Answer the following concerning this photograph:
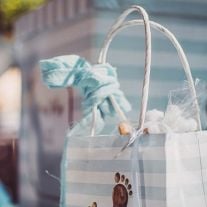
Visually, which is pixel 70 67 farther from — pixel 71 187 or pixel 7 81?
pixel 7 81

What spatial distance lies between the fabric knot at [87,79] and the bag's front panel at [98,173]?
0.07 metres

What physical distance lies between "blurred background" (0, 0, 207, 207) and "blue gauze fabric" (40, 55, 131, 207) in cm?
12

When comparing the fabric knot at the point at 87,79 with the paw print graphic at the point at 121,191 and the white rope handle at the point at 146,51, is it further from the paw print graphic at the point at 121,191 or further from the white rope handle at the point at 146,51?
the paw print graphic at the point at 121,191

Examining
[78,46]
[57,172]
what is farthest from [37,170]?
[78,46]

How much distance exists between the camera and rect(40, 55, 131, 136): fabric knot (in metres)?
0.82

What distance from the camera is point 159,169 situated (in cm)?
67

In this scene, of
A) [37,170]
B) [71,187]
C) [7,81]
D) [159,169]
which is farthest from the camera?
[7,81]

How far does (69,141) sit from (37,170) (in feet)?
1.52

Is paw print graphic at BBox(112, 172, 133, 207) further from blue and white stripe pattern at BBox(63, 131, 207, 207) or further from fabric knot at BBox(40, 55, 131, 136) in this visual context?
fabric knot at BBox(40, 55, 131, 136)

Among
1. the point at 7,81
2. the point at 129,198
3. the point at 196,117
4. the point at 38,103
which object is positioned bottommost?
the point at 129,198

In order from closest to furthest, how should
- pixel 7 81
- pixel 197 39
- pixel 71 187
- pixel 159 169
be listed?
pixel 159 169, pixel 71 187, pixel 197 39, pixel 7 81

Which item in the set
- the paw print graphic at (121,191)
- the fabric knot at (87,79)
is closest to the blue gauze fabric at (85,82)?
the fabric knot at (87,79)

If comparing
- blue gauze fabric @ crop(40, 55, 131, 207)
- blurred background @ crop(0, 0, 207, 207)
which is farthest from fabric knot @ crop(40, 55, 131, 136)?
blurred background @ crop(0, 0, 207, 207)

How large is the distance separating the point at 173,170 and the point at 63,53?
20.3 inches
